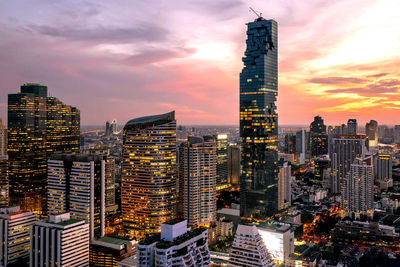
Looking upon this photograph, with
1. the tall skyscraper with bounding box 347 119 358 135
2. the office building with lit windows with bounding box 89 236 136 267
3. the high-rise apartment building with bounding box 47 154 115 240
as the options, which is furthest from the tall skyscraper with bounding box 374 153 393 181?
the office building with lit windows with bounding box 89 236 136 267

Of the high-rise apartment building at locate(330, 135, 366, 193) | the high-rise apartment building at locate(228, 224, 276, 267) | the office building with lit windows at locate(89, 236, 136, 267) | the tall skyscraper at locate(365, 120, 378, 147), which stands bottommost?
the office building with lit windows at locate(89, 236, 136, 267)

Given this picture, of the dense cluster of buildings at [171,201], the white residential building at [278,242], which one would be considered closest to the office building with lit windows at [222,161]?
the dense cluster of buildings at [171,201]

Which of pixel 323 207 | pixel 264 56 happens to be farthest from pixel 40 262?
pixel 323 207

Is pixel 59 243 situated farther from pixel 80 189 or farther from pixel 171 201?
pixel 171 201

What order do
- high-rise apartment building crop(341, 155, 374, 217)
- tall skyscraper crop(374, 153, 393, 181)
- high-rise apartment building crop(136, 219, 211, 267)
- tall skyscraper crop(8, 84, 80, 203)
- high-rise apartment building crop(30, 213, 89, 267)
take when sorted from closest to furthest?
1. high-rise apartment building crop(136, 219, 211, 267)
2. high-rise apartment building crop(30, 213, 89, 267)
3. high-rise apartment building crop(341, 155, 374, 217)
4. tall skyscraper crop(8, 84, 80, 203)
5. tall skyscraper crop(374, 153, 393, 181)

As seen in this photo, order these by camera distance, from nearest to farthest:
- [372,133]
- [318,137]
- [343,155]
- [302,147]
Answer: [343,155], [302,147], [318,137], [372,133]

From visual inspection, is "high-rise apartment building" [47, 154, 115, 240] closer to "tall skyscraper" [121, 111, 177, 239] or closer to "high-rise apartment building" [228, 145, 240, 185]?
"tall skyscraper" [121, 111, 177, 239]

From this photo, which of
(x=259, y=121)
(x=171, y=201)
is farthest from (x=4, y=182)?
(x=259, y=121)
